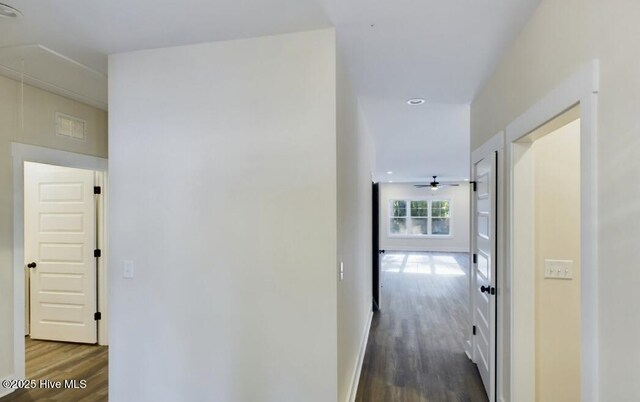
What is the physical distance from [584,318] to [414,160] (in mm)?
6327

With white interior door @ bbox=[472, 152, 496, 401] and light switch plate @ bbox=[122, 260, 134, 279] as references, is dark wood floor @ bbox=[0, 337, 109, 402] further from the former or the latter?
white interior door @ bbox=[472, 152, 496, 401]

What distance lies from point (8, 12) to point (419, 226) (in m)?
12.3

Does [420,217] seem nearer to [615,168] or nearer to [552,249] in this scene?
[552,249]

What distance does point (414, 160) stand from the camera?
744 cm

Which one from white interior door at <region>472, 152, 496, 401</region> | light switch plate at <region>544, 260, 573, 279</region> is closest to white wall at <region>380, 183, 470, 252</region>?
white interior door at <region>472, 152, 496, 401</region>

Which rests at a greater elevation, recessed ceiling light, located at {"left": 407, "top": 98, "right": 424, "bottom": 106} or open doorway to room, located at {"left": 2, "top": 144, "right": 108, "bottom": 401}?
recessed ceiling light, located at {"left": 407, "top": 98, "right": 424, "bottom": 106}

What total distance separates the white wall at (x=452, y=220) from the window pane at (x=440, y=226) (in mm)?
210

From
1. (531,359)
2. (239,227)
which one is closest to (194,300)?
(239,227)

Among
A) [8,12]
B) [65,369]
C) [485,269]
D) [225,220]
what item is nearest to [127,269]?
[225,220]

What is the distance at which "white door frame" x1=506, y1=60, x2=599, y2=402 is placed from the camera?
4.24ft

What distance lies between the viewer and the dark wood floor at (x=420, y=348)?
9.63ft

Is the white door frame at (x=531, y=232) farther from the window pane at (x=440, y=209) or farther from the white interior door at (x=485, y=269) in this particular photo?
the window pane at (x=440, y=209)

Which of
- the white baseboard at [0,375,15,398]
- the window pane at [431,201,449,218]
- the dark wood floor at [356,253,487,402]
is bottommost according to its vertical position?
the dark wood floor at [356,253,487,402]

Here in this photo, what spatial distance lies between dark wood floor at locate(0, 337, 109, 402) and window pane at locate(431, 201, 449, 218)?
11.1 meters
